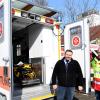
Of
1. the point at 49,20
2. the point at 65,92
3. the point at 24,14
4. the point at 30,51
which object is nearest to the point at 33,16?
the point at 24,14

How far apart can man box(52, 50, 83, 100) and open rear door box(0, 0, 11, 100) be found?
1444 millimetres

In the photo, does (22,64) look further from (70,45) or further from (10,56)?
(10,56)

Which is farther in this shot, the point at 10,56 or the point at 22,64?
the point at 22,64

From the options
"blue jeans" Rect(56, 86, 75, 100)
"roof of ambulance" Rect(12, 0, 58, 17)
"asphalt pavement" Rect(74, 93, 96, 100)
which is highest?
"roof of ambulance" Rect(12, 0, 58, 17)

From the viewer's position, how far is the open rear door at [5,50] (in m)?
4.34

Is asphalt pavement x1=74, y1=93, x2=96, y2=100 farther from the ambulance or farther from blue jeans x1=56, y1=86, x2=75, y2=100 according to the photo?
blue jeans x1=56, y1=86, x2=75, y2=100

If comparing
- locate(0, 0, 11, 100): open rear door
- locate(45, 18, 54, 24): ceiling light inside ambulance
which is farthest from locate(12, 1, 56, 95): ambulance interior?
locate(0, 0, 11, 100): open rear door

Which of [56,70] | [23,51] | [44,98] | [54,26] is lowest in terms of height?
[44,98]

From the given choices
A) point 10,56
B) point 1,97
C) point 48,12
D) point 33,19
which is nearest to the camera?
point 10,56

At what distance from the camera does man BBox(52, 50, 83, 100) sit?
18.5 ft

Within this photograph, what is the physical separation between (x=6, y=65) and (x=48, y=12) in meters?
2.42

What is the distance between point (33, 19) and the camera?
6.09 m

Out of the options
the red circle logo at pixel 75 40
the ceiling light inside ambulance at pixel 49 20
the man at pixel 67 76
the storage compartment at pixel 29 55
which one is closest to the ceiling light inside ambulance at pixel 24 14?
the storage compartment at pixel 29 55

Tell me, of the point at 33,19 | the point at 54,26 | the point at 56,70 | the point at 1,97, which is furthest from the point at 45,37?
the point at 1,97
